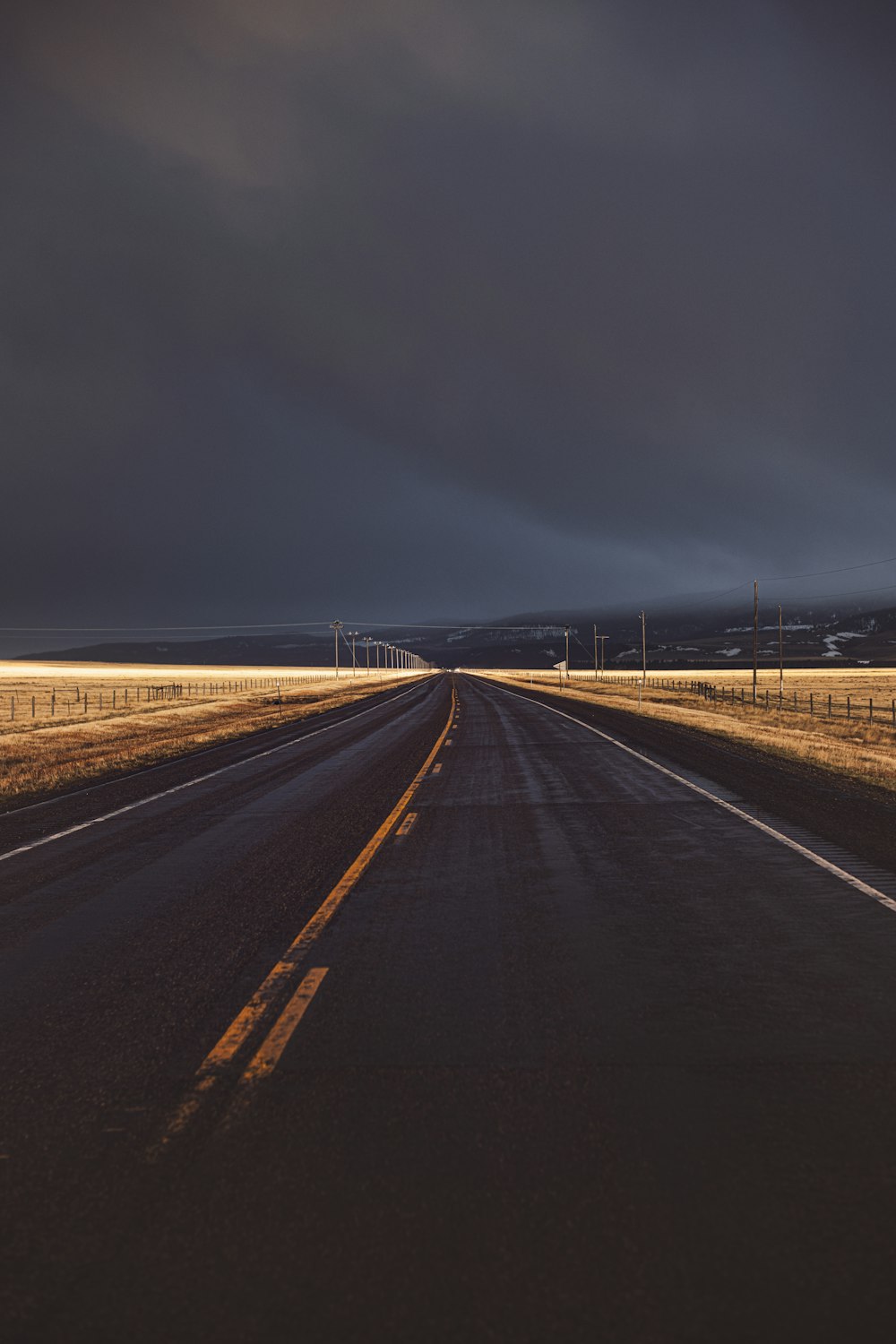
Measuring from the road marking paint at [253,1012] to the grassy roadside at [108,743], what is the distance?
28.0ft

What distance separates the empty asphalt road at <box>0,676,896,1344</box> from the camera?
2.67 m

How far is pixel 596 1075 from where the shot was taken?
161 inches

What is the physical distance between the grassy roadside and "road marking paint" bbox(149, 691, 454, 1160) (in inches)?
336

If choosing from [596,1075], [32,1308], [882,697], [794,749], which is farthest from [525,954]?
[882,697]

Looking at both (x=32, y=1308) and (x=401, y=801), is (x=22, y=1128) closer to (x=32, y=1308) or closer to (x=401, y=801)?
(x=32, y=1308)

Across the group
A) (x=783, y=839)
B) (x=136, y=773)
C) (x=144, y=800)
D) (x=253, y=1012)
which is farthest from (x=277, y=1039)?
(x=136, y=773)

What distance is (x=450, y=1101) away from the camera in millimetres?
3846

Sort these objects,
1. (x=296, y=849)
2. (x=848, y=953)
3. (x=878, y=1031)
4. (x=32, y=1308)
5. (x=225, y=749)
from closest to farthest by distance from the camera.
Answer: (x=32, y=1308) < (x=878, y=1031) < (x=848, y=953) < (x=296, y=849) < (x=225, y=749)

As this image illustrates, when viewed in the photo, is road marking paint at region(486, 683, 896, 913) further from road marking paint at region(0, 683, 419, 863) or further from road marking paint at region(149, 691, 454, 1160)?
road marking paint at region(0, 683, 419, 863)

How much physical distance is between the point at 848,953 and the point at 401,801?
8.00 metres

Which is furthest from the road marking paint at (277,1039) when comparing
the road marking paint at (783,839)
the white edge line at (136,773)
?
the white edge line at (136,773)

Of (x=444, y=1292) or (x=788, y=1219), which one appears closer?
(x=444, y=1292)

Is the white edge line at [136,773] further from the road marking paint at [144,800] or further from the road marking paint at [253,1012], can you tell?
the road marking paint at [253,1012]

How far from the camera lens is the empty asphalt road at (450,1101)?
2674mm
